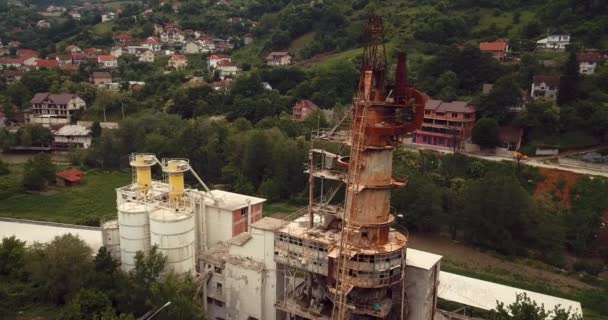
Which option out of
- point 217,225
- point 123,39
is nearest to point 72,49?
point 123,39

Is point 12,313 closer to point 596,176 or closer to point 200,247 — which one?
point 200,247

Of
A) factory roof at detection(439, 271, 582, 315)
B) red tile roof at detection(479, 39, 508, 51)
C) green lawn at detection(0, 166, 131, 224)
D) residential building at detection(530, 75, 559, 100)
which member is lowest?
green lawn at detection(0, 166, 131, 224)

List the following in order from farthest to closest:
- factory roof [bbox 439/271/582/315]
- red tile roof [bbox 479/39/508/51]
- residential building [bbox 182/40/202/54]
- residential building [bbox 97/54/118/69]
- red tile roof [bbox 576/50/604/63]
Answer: residential building [bbox 182/40/202/54] < residential building [bbox 97/54/118/69] < red tile roof [bbox 479/39/508/51] < red tile roof [bbox 576/50/604/63] < factory roof [bbox 439/271/582/315]

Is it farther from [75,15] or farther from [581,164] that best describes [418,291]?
[75,15]

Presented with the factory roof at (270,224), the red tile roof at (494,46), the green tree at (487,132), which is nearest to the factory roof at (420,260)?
the factory roof at (270,224)

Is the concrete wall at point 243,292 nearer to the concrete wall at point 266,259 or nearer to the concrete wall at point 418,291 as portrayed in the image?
the concrete wall at point 266,259

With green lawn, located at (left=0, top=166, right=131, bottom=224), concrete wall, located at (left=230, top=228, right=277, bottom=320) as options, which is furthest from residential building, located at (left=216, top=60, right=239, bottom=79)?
concrete wall, located at (left=230, top=228, right=277, bottom=320)

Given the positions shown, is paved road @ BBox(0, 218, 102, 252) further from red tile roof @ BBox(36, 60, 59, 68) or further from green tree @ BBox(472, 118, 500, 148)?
red tile roof @ BBox(36, 60, 59, 68)
